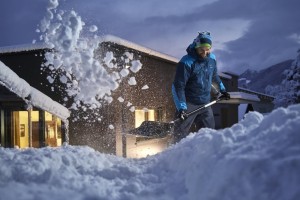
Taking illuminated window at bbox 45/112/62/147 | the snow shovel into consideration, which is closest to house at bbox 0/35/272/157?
illuminated window at bbox 45/112/62/147

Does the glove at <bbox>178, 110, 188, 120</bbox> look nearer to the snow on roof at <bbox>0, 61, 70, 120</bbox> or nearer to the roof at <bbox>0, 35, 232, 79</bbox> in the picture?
the snow on roof at <bbox>0, 61, 70, 120</bbox>

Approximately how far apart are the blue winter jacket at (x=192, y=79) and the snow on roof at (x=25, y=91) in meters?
3.48

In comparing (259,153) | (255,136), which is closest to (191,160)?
(255,136)

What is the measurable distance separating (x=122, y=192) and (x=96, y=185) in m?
0.22

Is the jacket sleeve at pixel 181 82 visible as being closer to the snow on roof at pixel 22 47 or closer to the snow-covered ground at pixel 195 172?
the snow-covered ground at pixel 195 172

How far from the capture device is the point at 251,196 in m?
1.89

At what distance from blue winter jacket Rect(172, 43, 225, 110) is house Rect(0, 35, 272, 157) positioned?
3667 mm

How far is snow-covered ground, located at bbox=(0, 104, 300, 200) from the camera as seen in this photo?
1923 mm

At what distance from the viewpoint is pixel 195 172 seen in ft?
8.08

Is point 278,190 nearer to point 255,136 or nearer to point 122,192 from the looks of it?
point 255,136

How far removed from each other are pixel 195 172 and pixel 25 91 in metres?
5.41

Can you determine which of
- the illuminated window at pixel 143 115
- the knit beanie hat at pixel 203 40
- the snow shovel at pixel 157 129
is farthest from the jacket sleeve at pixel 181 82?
the illuminated window at pixel 143 115

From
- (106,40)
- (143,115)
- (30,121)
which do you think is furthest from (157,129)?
(143,115)

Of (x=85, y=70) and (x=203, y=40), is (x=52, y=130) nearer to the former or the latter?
Answer: (x=85, y=70)
